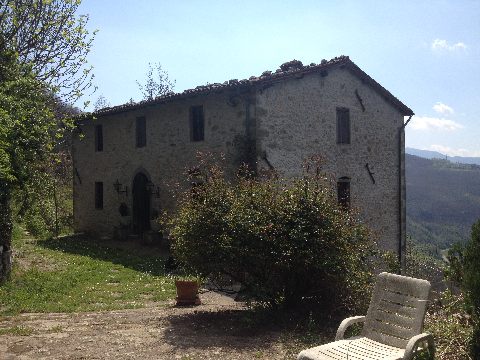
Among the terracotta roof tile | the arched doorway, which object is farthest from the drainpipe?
the arched doorway

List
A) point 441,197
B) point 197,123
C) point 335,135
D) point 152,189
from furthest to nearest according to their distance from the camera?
1. point 441,197
2. point 152,189
3. point 335,135
4. point 197,123

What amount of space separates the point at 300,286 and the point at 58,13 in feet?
31.4

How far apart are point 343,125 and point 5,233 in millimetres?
10761

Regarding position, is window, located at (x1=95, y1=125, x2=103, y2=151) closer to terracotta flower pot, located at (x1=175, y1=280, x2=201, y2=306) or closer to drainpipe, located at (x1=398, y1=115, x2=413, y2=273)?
drainpipe, located at (x1=398, y1=115, x2=413, y2=273)

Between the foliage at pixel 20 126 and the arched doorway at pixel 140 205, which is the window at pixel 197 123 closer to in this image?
the arched doorway at pixel 140 205

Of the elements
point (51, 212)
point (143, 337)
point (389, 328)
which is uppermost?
point (389, 328)

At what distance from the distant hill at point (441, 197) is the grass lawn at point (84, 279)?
46310mm

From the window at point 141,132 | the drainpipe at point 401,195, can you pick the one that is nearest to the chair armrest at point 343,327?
the drainpipe at point 401,195

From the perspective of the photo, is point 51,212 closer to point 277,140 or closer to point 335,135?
point 277,140

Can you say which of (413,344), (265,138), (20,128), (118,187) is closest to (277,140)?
(265,138)

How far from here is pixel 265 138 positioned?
1376 cm

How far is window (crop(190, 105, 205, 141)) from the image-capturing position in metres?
15.5

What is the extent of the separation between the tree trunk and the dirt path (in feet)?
10.5

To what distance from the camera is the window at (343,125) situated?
16328 millimetres
